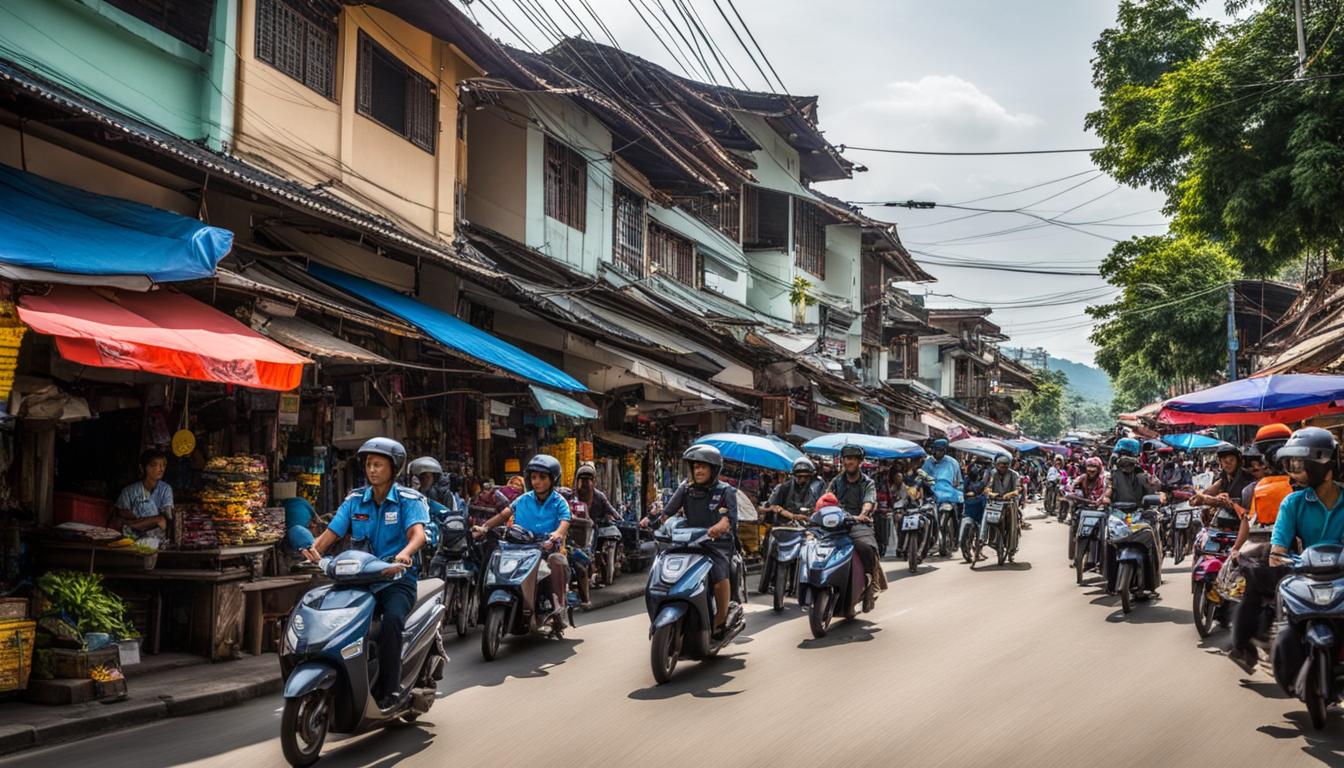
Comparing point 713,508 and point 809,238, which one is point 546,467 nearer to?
point 713,508

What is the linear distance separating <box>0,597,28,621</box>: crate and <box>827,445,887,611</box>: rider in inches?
283

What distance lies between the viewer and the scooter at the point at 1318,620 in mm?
6242

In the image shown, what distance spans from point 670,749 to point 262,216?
26.1 ft

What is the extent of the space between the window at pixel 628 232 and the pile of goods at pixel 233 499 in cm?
1282

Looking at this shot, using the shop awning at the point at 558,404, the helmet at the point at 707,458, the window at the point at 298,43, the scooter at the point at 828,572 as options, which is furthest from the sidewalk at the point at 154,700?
the window at the point at 298,43

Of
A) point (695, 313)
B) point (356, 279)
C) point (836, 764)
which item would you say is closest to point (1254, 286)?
point (695, 313)

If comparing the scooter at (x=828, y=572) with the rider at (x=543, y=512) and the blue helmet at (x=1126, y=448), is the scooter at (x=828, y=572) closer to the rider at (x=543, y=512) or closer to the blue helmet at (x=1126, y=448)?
the rider at (x=543, y=512)

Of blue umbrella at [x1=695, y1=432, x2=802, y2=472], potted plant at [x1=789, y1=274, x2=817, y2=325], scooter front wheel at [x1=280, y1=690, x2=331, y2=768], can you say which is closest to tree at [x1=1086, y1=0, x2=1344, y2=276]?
blue umbrella at [x1=695, y1=432, x2=802, y2=472]

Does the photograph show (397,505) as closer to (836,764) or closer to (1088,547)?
(836,764)

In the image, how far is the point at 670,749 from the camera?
→ 6152mm

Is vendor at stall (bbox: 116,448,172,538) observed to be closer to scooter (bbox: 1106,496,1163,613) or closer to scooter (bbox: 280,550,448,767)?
scooter (bbox: 280,550,448,767)

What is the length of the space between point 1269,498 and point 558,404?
8385mm

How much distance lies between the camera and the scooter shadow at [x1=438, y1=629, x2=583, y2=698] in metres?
8.26

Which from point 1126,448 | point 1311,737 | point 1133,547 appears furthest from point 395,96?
point 1311,737
